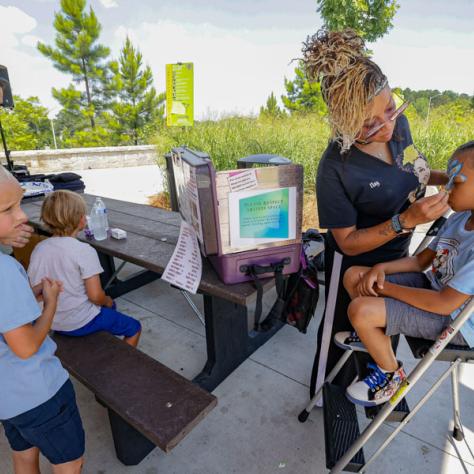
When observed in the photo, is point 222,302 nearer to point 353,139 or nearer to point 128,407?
point 128,407

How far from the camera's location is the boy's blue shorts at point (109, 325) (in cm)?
173

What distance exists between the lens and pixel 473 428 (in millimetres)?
1697

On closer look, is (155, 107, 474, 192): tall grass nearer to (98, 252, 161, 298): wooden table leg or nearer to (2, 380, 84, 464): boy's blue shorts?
(98, 252, 161, 298): wooden table leg

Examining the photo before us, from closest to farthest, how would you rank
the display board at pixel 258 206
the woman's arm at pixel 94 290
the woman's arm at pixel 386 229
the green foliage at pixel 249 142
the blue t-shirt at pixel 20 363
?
1. the blue t-shirt at pixel 20 363
2. the woman's arm at pixel 386 229
3. the display board at pixel 258 206
4. the woman's arm at pixel 94 290
5. the green foliage at pixel 249 142

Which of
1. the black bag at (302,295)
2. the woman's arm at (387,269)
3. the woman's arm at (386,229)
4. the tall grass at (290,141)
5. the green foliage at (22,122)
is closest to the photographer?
the woman's arm at (386,229)

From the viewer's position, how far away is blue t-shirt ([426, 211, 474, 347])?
1.04m

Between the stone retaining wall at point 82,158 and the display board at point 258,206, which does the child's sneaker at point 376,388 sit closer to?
the display board at point 258,206

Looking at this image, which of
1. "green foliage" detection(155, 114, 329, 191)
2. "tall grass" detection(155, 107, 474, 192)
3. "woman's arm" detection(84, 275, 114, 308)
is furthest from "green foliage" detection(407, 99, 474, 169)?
"woman's arm" detection(84, 275, 114, 308)

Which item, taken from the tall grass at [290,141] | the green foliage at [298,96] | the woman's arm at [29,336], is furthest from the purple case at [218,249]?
the green foliage at [298,96]

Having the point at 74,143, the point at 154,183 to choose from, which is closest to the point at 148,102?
the point at 74,143

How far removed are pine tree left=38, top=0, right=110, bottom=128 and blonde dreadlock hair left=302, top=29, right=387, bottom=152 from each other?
22.7 meters

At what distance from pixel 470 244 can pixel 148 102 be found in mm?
24481

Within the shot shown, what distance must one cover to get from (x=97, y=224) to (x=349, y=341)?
166 cm

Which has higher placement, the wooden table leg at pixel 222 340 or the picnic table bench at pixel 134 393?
the picnic table bench at pixel 134 393
